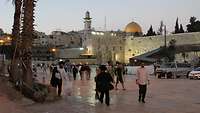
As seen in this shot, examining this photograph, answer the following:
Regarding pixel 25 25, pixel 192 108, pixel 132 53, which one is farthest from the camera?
pixel 132 53

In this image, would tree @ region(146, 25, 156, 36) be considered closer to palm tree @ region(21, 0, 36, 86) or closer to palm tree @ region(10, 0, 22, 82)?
palm tree @ region(10, 0, 22, 82)

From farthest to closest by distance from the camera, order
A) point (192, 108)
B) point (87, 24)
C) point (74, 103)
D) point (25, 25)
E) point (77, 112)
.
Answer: point (87, 24), point (25, 25), point (74, 103), point (192, 108), point (77, 112)

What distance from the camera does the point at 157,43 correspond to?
344ft

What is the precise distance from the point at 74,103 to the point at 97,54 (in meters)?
92.3

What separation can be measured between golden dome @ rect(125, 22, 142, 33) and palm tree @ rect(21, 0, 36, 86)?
109 metres

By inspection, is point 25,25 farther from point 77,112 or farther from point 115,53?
point 115,53

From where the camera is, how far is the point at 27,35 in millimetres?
17078

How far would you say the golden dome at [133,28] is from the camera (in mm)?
125475

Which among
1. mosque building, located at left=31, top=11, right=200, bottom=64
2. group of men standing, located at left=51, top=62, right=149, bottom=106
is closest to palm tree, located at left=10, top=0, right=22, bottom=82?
group of men standing, located at left=51, top=62, right=149, bottom=106

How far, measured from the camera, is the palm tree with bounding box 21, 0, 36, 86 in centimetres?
1697

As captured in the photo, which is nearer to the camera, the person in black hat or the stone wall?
the person in black hat

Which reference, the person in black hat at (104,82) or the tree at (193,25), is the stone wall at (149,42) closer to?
the tree at (193,25)

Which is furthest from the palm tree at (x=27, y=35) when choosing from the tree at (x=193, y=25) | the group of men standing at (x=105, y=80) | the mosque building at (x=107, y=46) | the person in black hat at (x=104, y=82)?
the tree at (x=193, y=25)

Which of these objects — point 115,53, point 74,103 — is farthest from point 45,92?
point 115,53
